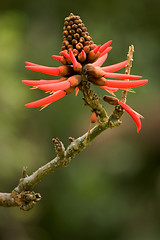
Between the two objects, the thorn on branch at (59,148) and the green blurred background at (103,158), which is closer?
the thorn on branch at (59,148)

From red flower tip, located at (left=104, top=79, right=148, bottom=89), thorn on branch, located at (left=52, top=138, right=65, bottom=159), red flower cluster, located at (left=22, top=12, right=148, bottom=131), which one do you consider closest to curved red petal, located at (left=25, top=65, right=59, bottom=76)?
red flower cluster, located at (left=22, top=12, right=148, bottom=131)

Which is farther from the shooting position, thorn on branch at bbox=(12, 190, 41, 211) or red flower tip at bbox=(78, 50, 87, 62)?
thorn on branch at bbox=(12, 190, 41, 211)

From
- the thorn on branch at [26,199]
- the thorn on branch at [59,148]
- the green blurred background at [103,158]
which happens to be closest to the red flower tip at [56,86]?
the thorn on branch at [59,148]

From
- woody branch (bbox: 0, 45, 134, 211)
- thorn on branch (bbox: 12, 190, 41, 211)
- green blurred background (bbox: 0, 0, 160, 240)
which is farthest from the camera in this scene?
green blurred background (bbox: 0, 0, 160, 240)

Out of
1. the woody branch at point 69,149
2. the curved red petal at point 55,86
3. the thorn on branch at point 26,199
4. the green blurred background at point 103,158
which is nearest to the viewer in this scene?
the curved red petal at point 55,86

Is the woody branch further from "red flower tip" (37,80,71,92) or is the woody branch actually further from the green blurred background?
the green blurred background

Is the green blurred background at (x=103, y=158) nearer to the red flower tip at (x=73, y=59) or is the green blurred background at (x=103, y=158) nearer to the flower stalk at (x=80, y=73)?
the flower stalk at (x=80, y=73)

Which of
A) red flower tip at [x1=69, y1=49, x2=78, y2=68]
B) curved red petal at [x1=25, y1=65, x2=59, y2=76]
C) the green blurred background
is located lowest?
the green blurred background

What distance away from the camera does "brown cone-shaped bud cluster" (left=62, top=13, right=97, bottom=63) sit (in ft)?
3.61

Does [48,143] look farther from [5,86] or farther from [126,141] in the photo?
[5,86]

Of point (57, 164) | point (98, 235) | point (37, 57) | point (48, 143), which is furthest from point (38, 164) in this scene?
point (57, 164)

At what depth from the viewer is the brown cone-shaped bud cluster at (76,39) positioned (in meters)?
1.10

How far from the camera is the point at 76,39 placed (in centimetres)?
111

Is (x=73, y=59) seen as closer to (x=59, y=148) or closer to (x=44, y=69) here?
(x=44, y=69)
